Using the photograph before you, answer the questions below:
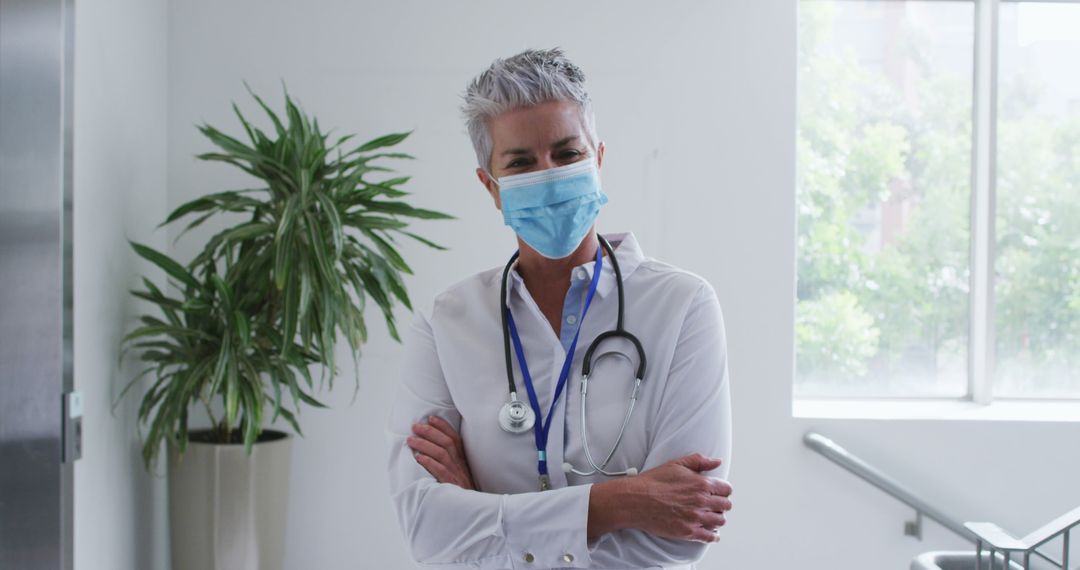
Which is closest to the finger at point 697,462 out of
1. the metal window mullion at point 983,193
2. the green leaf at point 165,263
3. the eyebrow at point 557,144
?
the eyebrow at point 557,144

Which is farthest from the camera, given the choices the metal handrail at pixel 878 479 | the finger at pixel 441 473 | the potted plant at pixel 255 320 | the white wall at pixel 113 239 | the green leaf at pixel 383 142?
the metal handrail at pixel 878 479

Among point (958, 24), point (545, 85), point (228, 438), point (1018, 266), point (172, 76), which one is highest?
point (958, 24)

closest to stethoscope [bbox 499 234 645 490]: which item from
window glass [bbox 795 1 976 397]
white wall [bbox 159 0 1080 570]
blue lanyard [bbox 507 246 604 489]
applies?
blue lanyard [bbox 507 246 604 489]

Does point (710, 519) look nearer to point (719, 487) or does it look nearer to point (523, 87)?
point (719, 487)

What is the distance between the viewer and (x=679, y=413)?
1456 mm

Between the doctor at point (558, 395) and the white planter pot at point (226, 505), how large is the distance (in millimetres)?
1571

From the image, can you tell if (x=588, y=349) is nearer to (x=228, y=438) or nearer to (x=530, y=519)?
(x=530, y=519)

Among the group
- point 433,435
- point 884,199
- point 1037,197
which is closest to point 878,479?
point 884,199

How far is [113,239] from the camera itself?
9.46 ft

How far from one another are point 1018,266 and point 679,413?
299 centimetres

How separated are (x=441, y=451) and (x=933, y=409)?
9.38ft

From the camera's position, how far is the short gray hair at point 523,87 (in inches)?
56.2

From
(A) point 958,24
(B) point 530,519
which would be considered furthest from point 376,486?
(A) point 958,24

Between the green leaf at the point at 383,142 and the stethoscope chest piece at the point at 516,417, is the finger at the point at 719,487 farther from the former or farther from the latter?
the green leaf at the point at 383,142
